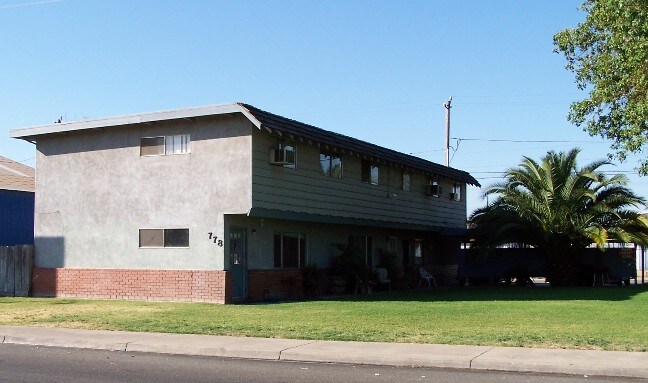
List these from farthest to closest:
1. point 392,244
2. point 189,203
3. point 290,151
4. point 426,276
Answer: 1. point 426,276
2. point 392,244
3. point 290,151
4. point 189,203

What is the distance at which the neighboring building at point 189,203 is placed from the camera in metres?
22.8

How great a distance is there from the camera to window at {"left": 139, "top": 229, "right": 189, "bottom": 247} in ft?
76.7

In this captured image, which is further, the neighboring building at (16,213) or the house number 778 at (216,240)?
the neighboring building at (16,213)

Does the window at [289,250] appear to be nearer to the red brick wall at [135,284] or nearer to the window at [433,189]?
the red brick wall at [135,284]

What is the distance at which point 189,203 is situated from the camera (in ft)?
76.5

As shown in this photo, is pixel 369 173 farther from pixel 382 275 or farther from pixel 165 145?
pixel 165 145

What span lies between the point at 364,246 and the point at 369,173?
292cm

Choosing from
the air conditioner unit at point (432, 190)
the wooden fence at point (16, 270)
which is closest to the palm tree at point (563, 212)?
the air conditioner unit at point (432, 190)

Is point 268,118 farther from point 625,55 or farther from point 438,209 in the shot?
point 438,209

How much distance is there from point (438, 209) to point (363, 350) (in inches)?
921

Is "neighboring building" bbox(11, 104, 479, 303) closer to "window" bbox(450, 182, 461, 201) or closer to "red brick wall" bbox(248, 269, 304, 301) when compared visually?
"red brick wall" bbox(248, 269, 304, 301)

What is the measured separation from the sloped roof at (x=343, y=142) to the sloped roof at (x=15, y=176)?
15.4 metres

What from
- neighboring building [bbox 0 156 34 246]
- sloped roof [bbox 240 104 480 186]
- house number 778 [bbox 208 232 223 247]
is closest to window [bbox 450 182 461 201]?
sloped roof [bbox 240 104 480 186]

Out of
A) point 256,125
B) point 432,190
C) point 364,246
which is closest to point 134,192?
point 256,125
